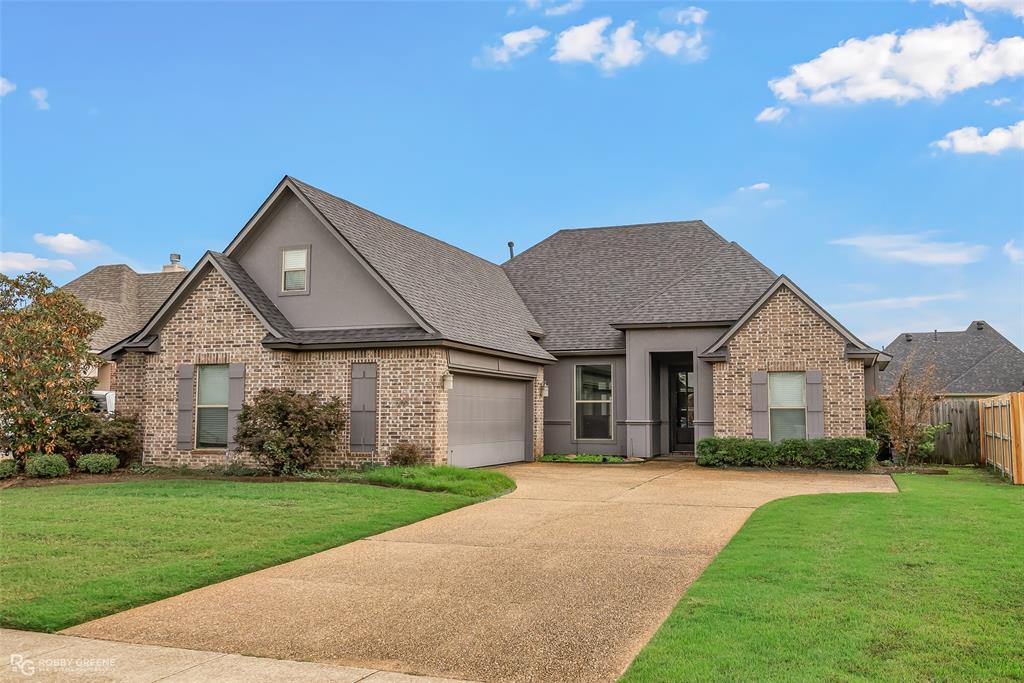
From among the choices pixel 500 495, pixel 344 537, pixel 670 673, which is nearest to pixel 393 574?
pixel 344 537

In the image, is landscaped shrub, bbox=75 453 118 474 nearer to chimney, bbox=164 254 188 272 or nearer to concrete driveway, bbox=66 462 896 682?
concrete driveway, bbox=66 462 896 682

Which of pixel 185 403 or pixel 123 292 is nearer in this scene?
pixel 185 403

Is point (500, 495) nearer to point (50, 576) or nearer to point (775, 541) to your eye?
point (775, 541)

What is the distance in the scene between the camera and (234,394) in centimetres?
1814

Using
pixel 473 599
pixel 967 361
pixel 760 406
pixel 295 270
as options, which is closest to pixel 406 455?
pixel 295 270

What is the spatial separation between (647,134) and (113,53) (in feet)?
40.5

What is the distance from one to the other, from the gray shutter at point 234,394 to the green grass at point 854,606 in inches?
464

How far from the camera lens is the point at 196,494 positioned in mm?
13641

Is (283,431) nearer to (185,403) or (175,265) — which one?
(185,403)

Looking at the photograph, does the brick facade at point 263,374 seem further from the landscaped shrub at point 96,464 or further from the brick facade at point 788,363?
the brick facade at point 788,363

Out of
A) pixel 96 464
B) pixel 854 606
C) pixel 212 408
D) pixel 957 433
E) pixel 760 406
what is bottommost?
pixel 854 606

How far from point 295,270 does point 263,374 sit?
269 cm

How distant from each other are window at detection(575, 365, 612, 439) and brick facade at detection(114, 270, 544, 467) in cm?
721

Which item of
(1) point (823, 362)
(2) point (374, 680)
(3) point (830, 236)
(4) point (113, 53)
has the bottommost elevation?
(2) point (374, 680)
